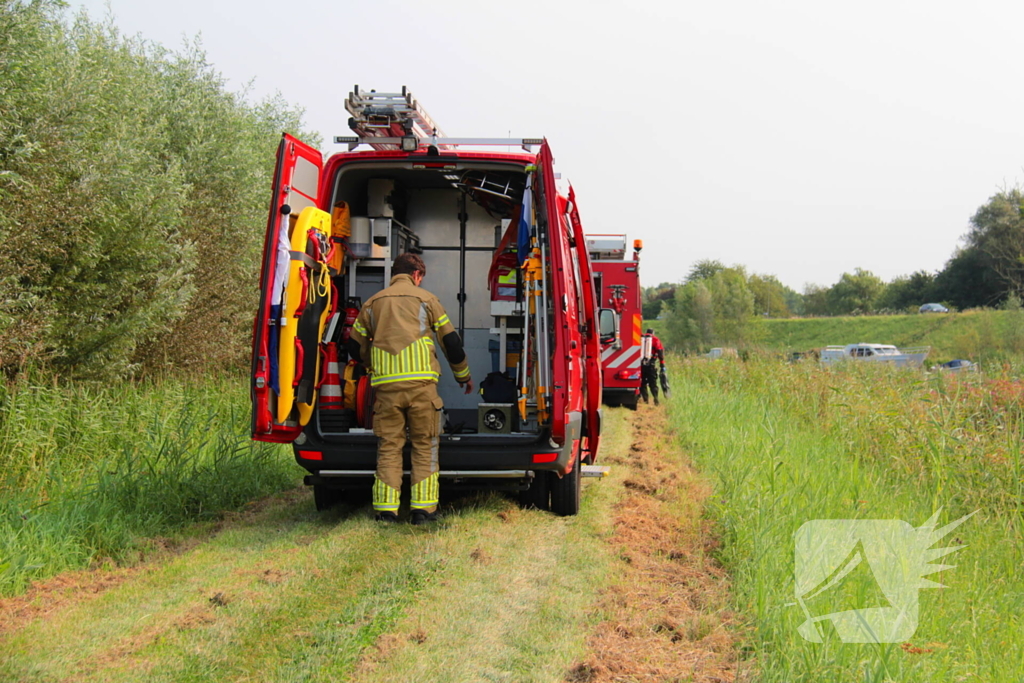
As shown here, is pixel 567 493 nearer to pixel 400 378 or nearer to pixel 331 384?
pixel 400 378

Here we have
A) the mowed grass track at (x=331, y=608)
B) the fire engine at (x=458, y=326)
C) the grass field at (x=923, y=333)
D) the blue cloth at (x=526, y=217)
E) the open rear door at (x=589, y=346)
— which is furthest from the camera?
the grass field at (x=923, y=333)

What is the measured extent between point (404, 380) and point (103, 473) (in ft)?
8.02

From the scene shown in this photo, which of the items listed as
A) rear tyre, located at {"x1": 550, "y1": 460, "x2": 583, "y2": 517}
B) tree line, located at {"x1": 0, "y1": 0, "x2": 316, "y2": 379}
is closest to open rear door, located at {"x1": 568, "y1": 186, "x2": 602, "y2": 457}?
rear tyre, located at {"x1": 550, "y1": 460, "x2": 583, "y2": 517}

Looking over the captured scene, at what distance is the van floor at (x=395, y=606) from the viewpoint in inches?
130

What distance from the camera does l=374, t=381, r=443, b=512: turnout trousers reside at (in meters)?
5.40

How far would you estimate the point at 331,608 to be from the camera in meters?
3.93

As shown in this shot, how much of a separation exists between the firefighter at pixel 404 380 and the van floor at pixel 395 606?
9.3 inches

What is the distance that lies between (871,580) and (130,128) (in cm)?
955

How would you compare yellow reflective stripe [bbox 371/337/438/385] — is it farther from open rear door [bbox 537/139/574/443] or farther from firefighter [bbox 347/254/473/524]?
open rear door [bbox 537/139/574/443]

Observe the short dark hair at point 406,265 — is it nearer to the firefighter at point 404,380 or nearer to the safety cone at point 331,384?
the firefighter at point 404,380

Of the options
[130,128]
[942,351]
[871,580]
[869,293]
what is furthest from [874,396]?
[869,293]

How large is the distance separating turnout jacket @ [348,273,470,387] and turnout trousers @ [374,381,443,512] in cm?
11

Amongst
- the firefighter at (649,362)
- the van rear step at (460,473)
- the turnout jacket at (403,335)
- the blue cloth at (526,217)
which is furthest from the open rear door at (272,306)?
the firefighter at (649,362)

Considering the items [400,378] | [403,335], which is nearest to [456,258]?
[403,335]
